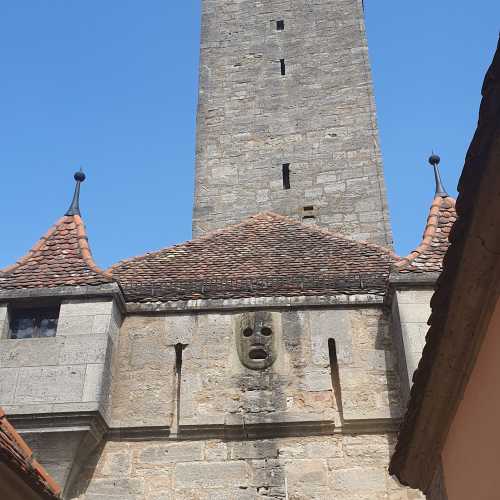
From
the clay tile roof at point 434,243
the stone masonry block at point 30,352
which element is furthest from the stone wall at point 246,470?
the clay tile roof at point 434,243

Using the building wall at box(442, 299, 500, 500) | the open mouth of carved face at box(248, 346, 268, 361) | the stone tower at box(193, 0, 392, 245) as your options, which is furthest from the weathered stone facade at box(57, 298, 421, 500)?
the stone tower at box(193, 0, 392, 245)

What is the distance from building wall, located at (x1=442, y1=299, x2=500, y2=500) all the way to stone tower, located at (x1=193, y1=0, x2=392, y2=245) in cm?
773

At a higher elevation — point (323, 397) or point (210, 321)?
point (210, 321)

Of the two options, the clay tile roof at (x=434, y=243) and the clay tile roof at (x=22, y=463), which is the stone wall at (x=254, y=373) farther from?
the clay tile roof at (x=22, y=463)

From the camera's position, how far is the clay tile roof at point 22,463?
4.21 m

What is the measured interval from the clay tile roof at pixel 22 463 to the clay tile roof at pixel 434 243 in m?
3.94

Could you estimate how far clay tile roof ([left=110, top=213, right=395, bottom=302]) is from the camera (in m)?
7.56

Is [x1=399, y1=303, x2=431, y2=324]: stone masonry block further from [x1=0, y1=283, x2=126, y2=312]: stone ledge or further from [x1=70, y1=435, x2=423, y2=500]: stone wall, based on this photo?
[x1=0, y1=283, x2=126, y2=312]: stone ledge

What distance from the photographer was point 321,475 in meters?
6.37

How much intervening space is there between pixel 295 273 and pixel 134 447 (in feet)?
8.18

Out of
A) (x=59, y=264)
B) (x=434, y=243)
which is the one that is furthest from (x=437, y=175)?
(x=59, y=264)

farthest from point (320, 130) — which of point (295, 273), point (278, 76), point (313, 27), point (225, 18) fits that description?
point (295, 273)

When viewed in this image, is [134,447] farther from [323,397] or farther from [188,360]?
[323,397]

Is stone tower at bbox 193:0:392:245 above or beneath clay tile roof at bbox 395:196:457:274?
above
